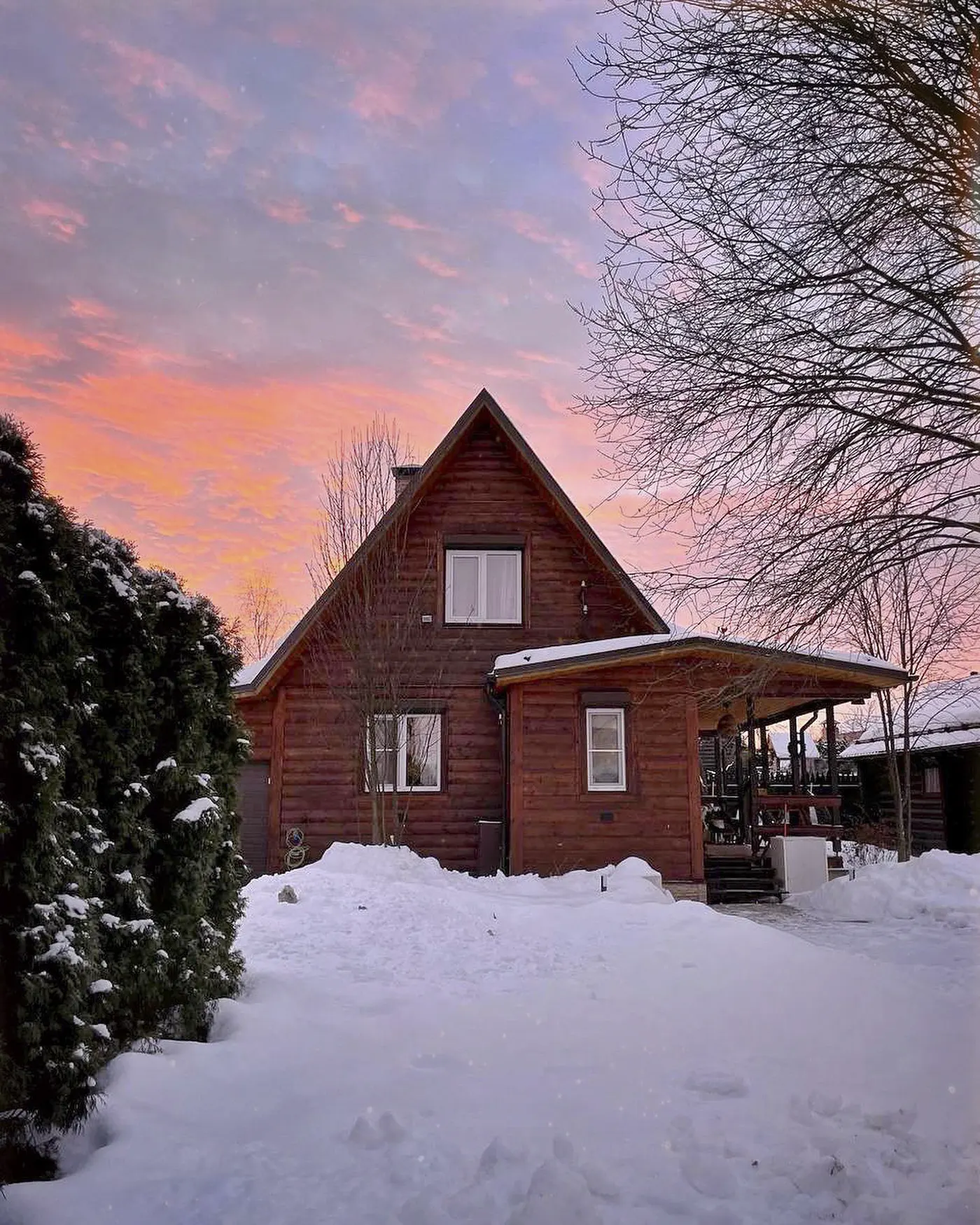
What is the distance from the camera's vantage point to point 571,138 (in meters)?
6.54

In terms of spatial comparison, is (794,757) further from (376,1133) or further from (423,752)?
(376,1133)

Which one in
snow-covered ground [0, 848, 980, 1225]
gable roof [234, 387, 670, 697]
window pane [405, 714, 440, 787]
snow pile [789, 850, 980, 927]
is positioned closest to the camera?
snow-covered ground [0, 848, 980, 1225]

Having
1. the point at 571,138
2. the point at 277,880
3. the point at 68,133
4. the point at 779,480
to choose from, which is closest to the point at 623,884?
the point at 277,880

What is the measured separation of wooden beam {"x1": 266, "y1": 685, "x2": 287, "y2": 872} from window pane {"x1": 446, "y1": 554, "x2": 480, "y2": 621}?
12.3 ft

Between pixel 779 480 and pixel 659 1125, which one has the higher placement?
pixel 779 480

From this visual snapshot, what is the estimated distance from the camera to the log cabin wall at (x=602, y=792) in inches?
601

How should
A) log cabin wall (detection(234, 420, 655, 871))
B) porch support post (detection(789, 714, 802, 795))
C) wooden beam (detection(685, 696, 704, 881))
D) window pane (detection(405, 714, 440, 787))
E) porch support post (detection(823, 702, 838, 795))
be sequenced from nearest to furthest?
1. wooden beam (detection(685, 696, 704, 881))
2. porch support post (detection(823, 702, 838, 795))
3. log cabin wall (detection(234, 420, 655, 871))
4. window pane (detection(405, 714, 440, 787))
5. porch support post (detection(789, 714, 802, 795))

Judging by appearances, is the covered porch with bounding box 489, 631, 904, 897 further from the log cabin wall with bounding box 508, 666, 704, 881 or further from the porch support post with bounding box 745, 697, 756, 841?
the porch support post with bounding box 745, 697, 756, 841

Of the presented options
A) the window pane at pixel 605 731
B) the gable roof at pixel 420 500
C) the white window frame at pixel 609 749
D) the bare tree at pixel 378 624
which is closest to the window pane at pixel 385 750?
the bare tree at pixel 378 624

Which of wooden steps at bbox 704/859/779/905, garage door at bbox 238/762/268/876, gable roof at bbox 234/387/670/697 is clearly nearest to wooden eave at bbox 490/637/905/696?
gable roof at bbox 234/387/670/697

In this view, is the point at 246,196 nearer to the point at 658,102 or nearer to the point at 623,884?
the point at 658,102

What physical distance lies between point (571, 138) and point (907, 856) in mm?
19493

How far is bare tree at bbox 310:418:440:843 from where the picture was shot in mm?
16688

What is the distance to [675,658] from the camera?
15.5 metres
